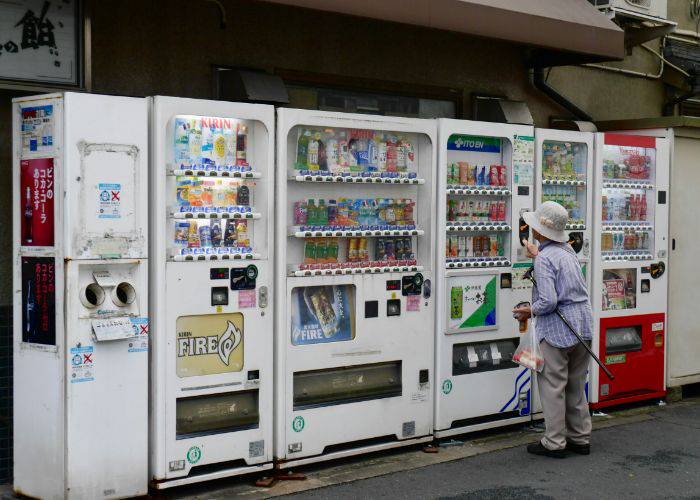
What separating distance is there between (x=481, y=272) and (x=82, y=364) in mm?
3609

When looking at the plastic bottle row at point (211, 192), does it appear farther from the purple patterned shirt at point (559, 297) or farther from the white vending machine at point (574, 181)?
the white vending machine at point (574, 181)

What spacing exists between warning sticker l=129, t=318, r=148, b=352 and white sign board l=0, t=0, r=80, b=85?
192cm

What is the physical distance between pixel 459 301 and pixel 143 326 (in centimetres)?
289

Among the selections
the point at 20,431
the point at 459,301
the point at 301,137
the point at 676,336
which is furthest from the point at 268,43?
the point at 676,336

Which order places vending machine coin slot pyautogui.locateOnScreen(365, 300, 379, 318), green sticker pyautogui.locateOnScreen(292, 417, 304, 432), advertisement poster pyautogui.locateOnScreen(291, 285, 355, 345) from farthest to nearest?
vending machine coin slot pyautogui.locateOnScreen(365, 300, 379, 318) < advertisement poster pyautogui.locateOnScreen(291, 285, 355, 345) < green sticker pyautogui.locateOnScreen(292, 417, 304, 432)

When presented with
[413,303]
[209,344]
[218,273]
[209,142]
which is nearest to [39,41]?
[209,142]

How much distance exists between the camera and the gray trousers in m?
7.25

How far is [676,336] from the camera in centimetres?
965

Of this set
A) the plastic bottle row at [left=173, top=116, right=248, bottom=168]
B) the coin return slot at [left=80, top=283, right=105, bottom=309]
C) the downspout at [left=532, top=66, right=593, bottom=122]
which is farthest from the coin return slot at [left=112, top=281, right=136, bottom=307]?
the downspout at [left=532, top=66, right=593, bottom=122]

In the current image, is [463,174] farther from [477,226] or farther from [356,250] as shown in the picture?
[356,250]

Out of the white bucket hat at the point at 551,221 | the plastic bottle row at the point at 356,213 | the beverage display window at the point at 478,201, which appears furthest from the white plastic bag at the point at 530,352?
the plastic bottle row at the point at 356,213

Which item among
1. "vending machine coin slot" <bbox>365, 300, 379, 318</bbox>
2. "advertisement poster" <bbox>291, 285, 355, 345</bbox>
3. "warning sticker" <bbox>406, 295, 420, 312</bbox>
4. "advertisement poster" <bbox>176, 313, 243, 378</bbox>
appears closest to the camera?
"advertisement poster" <bbox>176, 313, 243, 378</bbox>

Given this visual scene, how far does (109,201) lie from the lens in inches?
233

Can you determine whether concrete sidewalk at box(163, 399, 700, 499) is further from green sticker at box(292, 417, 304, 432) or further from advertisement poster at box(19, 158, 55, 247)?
advertisement poster at box(19, 158, 55, 247)
